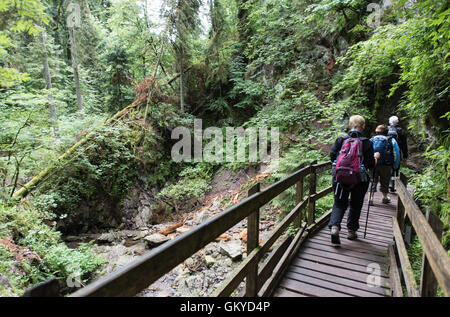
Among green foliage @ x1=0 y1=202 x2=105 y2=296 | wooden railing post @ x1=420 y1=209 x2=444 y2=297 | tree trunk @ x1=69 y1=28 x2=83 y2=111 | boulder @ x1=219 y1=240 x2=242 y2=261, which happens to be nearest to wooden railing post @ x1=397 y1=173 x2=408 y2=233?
wooden railing post @ x1=420 y1=209 x2=444 y2=297

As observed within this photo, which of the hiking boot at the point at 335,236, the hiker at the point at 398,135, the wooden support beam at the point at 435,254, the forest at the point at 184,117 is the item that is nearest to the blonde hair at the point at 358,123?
the forest at the point at 184,117

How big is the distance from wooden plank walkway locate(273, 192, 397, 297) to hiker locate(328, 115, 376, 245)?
1.08 ft

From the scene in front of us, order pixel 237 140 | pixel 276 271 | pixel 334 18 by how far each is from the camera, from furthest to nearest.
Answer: pixel 237 140 < pixel 334 18 < pixel 276 271

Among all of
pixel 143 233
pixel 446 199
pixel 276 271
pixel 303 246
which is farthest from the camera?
pixel 143 233

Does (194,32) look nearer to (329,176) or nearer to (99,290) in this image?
(329,176)

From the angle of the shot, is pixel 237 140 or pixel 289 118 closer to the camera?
pixel 289 118

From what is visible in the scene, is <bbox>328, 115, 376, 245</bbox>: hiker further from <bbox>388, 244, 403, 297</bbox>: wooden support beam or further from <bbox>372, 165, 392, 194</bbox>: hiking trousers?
<bbox>372, 165, 392, 194</bbox>: hiking trousers

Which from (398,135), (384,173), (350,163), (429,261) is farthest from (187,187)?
(429,261)

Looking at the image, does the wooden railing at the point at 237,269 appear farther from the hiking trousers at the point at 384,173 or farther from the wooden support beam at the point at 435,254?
the hiking trousers at the point at 384,173

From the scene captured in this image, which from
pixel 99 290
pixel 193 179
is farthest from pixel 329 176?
pixel 99 290

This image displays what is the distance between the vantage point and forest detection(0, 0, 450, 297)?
566cm

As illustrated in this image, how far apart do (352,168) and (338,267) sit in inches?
61.6

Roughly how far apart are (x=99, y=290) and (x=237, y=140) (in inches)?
458
